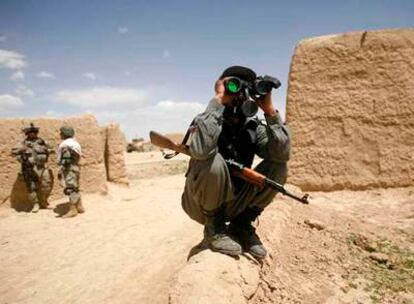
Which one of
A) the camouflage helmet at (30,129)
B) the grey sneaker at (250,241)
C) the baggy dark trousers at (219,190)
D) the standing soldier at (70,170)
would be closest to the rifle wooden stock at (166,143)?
the baggy dark trousers at (219,190)

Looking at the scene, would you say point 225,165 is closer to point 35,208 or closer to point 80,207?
point 80,207

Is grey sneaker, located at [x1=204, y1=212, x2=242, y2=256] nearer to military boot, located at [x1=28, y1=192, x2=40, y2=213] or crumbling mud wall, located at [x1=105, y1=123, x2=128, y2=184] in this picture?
military boot, located at [x1=28, y1=192, x2=40, y2=213]

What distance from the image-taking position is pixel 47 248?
5055 millimetres

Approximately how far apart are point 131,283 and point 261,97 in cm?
214

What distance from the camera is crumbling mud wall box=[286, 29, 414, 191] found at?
4.47 m

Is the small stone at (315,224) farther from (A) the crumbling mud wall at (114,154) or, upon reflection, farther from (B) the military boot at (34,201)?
(A) the crumbling mud wall at (114,154)

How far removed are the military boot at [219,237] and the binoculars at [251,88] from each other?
0.67 m

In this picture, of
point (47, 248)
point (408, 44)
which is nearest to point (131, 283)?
point (47, 248)

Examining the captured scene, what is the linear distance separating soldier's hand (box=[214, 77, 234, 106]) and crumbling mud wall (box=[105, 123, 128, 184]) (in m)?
5.95

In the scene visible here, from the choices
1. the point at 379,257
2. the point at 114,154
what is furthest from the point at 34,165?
the point at 379,257

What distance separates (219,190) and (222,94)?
1.88 ft

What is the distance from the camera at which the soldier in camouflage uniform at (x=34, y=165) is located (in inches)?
259

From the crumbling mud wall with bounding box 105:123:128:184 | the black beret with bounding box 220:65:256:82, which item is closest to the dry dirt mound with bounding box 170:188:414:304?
the black beret with bounding box 220:65:256:82

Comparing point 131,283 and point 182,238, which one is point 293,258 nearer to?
point 131,283
